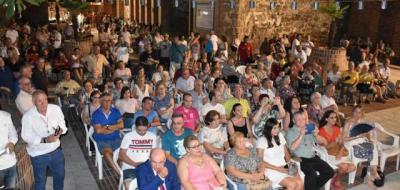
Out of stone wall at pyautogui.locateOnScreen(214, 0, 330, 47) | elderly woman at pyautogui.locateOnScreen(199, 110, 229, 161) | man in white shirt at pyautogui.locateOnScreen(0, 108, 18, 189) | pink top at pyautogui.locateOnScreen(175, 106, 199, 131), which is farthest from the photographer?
stone wall at pyautogui.locateOnScreen(214, 0, 330, 47)

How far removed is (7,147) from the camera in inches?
176

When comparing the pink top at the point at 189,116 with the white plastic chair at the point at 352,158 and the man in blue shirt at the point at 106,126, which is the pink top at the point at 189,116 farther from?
the white plastic chair at the point at 352,158

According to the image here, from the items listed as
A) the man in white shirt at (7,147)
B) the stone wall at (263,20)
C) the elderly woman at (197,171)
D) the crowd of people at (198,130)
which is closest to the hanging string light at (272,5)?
the stone wall at (263,20)

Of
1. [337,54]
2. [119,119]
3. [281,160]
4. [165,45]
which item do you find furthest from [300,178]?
[337,54]

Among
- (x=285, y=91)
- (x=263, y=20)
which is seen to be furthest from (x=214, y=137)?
(x=263, y=20)

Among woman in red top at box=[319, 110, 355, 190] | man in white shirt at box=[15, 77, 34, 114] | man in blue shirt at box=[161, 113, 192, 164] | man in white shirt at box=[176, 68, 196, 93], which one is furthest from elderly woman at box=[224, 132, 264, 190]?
man in white shirt at box=[176, 68, 196, 93]

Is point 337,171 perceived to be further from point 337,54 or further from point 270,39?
point 270,39

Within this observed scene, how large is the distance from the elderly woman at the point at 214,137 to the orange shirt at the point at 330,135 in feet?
4.66

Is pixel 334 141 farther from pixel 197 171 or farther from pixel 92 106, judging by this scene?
pixel 92 106

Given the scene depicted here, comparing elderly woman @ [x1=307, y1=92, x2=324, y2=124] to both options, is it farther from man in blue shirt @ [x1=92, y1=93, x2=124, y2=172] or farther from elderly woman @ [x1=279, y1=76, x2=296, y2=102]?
man in blue shirt @ [x1=92, y1=93, x2=124, y2=172]

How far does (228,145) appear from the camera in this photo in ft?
19.2

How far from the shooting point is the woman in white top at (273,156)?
5129 mm

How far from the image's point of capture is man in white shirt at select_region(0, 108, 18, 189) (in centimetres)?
444

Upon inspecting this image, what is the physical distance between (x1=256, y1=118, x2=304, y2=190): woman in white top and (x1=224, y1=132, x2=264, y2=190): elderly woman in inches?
8.0
